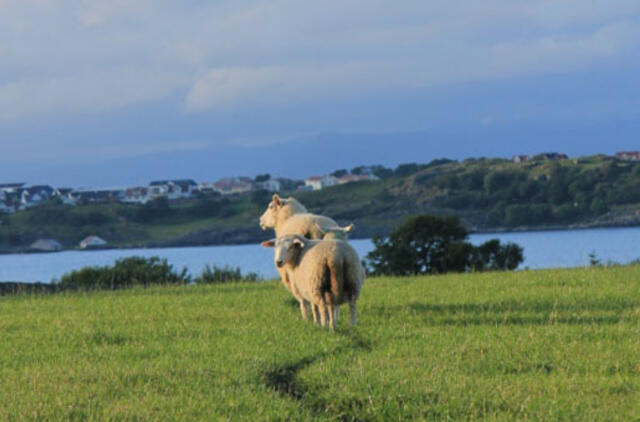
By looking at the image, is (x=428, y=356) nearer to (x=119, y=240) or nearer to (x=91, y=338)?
(x=91, y=338)

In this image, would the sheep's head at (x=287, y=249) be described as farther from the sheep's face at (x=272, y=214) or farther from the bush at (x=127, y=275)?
the bush at (x=127, y=275)

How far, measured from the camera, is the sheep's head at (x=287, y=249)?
13.3m

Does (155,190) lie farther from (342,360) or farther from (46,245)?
(342,360)

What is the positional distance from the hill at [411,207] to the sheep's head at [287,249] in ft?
219

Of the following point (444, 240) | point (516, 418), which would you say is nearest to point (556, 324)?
point (516, 418)

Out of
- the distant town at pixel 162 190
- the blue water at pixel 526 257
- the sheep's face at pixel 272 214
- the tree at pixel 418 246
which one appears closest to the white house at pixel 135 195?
the distant town at pixel 162 190

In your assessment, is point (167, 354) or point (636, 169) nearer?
point (167, 354)

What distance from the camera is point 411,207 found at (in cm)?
9100

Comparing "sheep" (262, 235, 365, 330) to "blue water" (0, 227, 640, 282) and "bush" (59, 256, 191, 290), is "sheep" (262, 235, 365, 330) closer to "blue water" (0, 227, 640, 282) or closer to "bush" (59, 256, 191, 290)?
"bush" (59, 256, 191, 290)

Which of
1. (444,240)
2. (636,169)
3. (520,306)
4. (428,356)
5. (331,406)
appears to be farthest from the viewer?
(636,169)

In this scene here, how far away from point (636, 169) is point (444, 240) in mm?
61272

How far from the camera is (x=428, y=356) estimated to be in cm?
1028

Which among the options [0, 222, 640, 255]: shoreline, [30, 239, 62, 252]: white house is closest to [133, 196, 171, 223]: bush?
[0, 222, 640, 255]: shoreline

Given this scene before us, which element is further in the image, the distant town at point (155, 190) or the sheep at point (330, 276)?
the distant town at point (155, 190)
